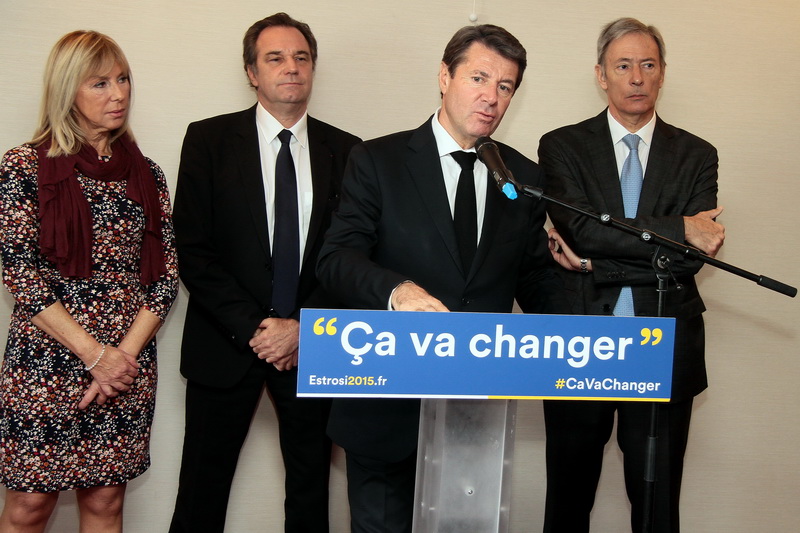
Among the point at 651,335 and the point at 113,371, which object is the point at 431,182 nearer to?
the point at 651,335

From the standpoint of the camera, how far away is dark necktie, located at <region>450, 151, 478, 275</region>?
220 cm

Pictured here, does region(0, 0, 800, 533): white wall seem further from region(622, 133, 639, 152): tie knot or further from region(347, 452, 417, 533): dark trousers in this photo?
region(347, 452, 417, 533): dark trousers

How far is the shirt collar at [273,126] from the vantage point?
3.04 meters

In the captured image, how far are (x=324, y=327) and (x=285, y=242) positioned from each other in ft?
4.51

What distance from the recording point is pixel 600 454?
2.92 meters

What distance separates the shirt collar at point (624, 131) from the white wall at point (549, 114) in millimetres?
823

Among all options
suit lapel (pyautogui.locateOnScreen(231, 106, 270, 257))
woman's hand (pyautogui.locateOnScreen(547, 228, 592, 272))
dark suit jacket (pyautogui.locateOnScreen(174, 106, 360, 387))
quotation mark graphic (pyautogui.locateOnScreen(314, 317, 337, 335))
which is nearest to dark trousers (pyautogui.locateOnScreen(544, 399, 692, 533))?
woman's hand (pyautogui.locateOnScreen(547, 228, 592, 272))

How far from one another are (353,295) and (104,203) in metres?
1.04

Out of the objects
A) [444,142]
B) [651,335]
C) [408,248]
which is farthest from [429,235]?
[651,335]

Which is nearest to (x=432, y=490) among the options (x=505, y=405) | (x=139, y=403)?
(x=505, y=405)

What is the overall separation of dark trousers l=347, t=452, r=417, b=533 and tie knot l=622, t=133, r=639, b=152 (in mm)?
1459

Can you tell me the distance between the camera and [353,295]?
199 centimetres

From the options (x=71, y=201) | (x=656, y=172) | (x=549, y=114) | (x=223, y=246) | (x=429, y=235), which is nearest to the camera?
(x=429, y=235)

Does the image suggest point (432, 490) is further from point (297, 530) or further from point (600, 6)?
point (600, 6)
